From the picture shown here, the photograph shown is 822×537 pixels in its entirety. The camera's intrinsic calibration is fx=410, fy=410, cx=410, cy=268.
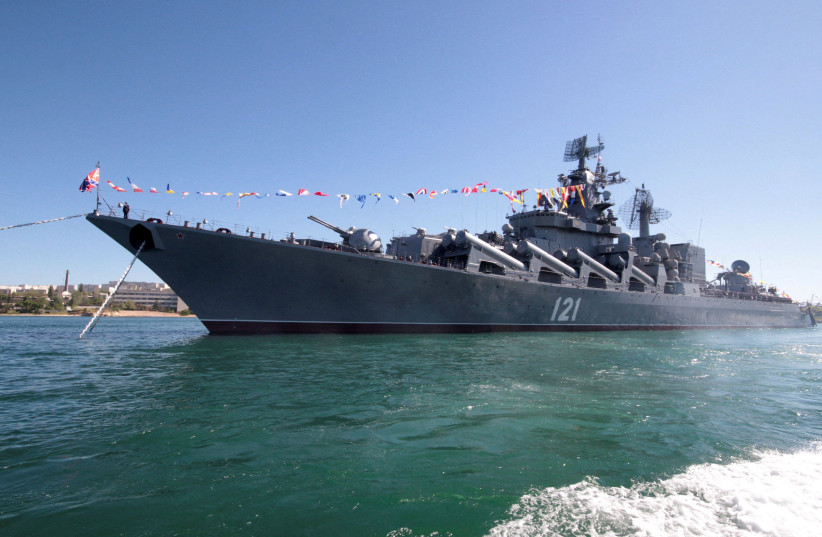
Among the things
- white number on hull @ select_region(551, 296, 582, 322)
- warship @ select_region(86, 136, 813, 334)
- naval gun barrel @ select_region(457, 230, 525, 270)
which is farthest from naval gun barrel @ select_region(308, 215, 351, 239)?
white number on hull @ select_region(551, 296, 582, 322)

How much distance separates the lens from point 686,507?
10.9 ft

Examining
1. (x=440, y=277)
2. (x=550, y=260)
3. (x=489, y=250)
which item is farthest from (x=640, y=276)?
(x=440, y=277)

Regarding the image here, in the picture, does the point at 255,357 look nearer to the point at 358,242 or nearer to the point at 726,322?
the point at 358,242

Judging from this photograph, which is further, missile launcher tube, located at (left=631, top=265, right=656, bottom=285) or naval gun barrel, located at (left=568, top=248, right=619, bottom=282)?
missile launcher tube, located at (left=631, top=265, right=656, bottom=285)

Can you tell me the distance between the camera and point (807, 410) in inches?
280

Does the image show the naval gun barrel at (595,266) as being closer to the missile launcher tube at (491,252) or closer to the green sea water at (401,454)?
the missile launcher tube at (491,252)

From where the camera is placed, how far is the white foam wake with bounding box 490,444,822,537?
2.99 m

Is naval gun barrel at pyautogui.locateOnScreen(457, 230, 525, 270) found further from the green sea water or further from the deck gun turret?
the green sea water

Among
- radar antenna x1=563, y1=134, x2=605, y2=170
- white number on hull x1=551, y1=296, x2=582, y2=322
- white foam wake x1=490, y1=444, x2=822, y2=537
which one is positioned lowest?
white foam wake x1=490, y1=444, x2=822, y2=537

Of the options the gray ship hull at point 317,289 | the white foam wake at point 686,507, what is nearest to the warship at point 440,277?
the gray ship hull at point 317,289

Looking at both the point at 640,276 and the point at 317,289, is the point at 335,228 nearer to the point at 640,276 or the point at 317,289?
the point at 317,289

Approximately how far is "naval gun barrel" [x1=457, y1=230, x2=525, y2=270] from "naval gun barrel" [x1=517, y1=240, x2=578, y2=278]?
1303mm

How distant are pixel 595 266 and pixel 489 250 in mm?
8735

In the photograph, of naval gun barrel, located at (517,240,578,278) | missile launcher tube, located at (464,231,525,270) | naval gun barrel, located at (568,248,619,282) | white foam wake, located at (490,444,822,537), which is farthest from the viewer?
naval gun barrel, located at (568,248,619,282)
